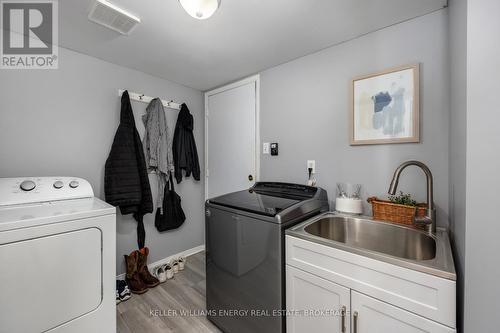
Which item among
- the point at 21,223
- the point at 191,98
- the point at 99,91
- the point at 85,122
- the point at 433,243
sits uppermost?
the point at 191,98

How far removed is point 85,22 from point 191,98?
4.51 feet

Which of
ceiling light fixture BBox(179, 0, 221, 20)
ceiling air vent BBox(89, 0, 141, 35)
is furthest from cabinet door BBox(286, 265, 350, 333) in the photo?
ceiling air vent BBox(89, 0, 141, 35)

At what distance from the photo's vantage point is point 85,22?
1.49 metres

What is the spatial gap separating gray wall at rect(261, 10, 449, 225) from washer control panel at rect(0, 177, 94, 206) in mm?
1617

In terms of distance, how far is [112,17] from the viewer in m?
1.41

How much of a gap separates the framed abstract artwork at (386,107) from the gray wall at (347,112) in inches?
2.0

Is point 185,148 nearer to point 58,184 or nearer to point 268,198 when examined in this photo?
point 58,184

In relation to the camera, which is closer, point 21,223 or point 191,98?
point 21,223

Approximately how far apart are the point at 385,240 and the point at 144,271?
2225 mm

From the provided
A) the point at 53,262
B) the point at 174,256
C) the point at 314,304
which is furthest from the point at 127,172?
the point at 314,304

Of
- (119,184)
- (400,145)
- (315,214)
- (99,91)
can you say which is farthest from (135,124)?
(400,145)

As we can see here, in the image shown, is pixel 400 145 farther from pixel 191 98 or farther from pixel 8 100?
pixel 8 100

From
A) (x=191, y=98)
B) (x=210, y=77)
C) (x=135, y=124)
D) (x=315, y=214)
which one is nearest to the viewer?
(x=315, y=214)

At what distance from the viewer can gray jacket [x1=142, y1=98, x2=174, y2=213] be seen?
7.50ft
